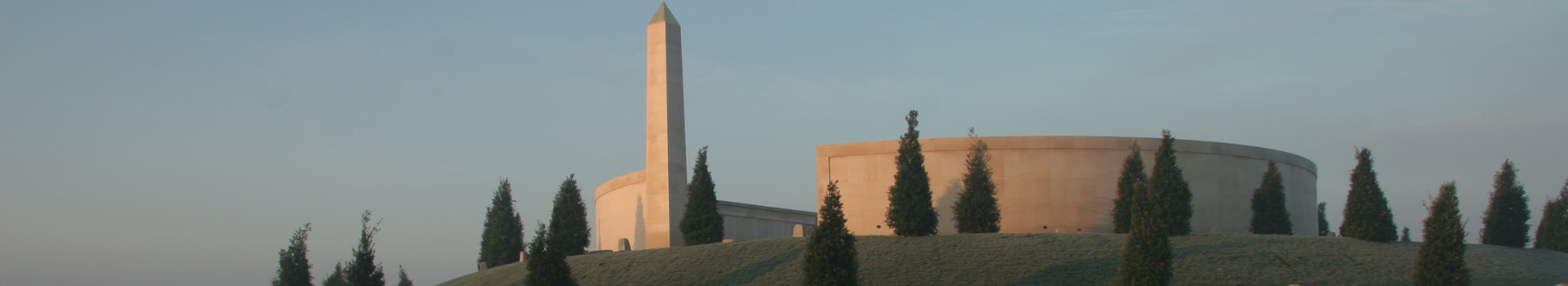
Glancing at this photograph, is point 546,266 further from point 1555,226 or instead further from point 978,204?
point 1555,226

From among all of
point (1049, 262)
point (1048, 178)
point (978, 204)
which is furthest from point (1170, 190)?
point (1049, 262)

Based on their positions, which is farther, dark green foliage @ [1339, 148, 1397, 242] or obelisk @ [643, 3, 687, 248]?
obelisk @ [643, 3, 687, 248]

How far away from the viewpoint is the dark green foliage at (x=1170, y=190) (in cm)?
3281

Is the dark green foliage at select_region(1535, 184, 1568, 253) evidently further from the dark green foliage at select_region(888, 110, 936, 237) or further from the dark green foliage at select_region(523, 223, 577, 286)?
the dark green foliage at select_region(523, 223, 577, 286)

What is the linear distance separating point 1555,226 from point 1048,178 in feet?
41.2

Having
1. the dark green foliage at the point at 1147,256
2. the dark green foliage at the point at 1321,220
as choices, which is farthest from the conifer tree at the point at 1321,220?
the dark green foliage at the point at 1147,256

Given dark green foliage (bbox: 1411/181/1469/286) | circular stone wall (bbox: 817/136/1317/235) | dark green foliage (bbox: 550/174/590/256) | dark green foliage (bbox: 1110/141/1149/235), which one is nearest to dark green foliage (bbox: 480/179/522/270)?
dark green foliage (bbox: 550/174/590/256)

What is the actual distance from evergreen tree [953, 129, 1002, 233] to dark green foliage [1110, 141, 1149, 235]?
2.88 m

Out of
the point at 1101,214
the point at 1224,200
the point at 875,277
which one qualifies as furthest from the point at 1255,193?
the point at 875,277

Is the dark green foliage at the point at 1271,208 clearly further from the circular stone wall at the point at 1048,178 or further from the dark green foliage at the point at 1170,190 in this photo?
the dark green foliage at the point at 1170,190

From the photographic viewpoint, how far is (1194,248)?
100 ft

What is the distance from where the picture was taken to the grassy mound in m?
28.3

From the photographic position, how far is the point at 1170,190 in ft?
111

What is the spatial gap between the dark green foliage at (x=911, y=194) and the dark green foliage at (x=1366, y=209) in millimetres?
9817
